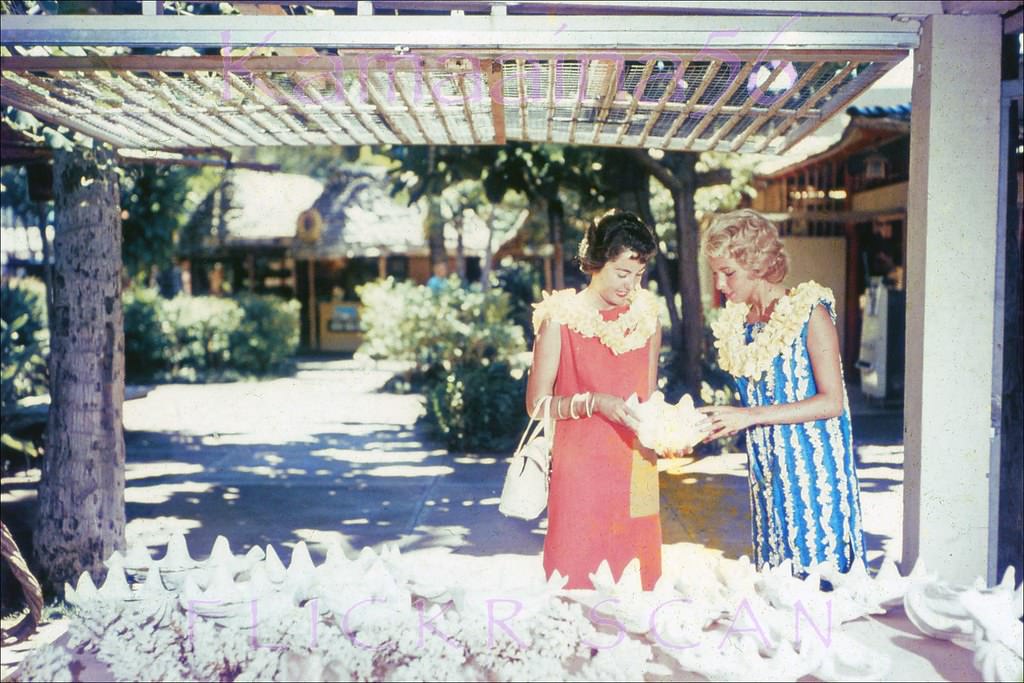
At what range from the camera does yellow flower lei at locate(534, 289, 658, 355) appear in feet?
9.43

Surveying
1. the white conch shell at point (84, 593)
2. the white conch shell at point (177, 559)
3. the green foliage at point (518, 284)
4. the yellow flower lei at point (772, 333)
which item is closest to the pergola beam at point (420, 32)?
the yellow flower lei at point (772, 333)

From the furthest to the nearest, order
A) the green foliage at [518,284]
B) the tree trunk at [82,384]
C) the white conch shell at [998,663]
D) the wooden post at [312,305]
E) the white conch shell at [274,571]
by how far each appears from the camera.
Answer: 1. the wooden post at [312,305]
2. the green foliage at [518,284]
3. the tree trunk at [82,384]
4. the white conch shell at [274,571]
5. the white conch shell at [998,663]

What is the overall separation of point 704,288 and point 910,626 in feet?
56.2

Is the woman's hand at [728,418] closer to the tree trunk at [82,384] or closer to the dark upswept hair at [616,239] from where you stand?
the dark upswept hair at [616,239]

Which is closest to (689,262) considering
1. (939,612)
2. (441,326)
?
(441,326)

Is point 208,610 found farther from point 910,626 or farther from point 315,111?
point 315,111

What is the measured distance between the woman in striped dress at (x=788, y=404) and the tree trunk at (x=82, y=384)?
3.57 m

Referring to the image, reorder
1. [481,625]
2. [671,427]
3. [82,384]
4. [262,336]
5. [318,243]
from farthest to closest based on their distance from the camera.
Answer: [318,243]
[262,336]
[82,384]
[671,427]
[481,625]

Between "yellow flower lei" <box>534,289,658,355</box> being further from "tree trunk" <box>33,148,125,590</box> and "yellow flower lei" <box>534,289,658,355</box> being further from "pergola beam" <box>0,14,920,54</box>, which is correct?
"tree trunk" <box>33,148,125,590</box>

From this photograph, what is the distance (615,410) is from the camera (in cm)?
273

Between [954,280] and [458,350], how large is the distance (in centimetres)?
962

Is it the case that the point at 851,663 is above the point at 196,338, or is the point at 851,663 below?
above

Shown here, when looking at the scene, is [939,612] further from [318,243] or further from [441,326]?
[318,243]

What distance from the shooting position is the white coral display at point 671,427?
2.53 meters
